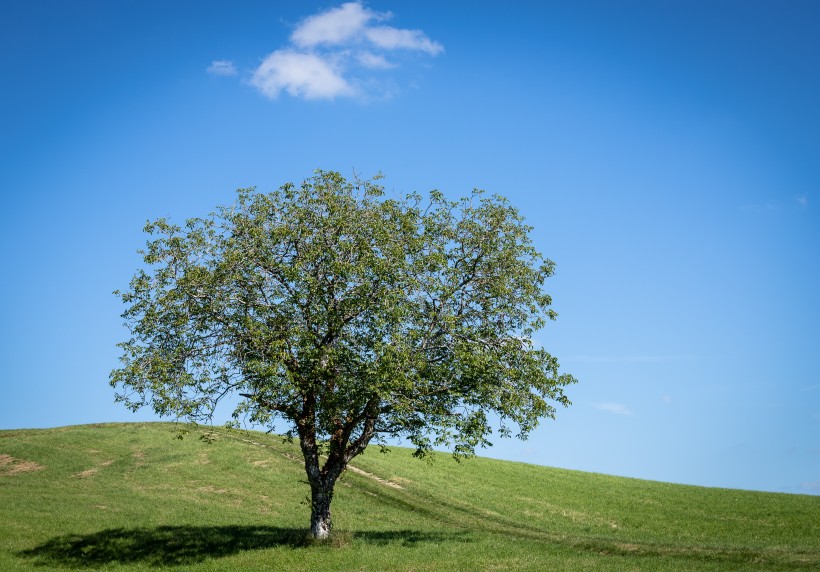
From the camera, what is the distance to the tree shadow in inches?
1501

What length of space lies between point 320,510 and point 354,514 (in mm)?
14524

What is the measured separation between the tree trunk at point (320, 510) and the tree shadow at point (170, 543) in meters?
0.66

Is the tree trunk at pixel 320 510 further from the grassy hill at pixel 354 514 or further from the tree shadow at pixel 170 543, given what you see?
the grassy hill at pixel 354 514

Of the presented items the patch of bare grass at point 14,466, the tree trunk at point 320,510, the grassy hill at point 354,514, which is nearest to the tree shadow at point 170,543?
the grassy hill at point 354,514

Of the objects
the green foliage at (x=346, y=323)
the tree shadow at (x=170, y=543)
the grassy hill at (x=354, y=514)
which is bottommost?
the tree shadow at (x=170, y=543)

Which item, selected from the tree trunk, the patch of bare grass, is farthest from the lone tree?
the patch of bare grass

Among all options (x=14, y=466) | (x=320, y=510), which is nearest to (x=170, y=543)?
Result: (x=320, y=510)

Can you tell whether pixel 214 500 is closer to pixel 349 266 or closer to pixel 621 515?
pixel 349 266

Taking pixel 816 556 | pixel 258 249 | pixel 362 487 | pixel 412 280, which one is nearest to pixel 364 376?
pixel 412 280

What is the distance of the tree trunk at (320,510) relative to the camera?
3756cm

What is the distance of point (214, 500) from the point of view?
55562 mm

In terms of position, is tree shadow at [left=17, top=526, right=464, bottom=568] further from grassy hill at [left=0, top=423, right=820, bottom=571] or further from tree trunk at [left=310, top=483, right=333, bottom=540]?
tree trunk at [left=310, top=483, right=333, bottom=540]

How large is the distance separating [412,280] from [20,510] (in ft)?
113

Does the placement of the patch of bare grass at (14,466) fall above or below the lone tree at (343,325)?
below
